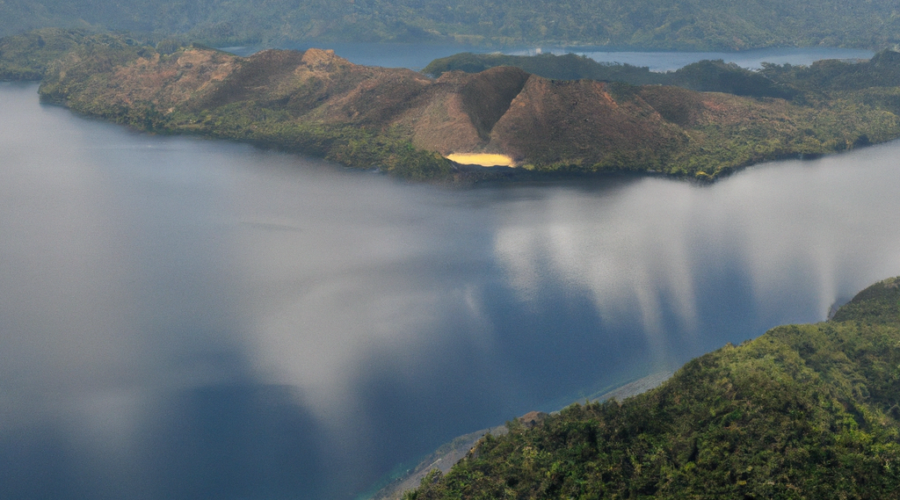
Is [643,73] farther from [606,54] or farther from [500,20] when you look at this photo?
[500,20]

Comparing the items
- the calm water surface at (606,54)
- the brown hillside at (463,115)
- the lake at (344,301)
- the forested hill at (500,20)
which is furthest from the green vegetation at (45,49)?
the lake at (344,301)

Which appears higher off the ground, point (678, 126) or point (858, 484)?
point (678, 126)

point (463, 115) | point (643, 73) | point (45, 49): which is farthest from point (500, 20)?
point (463, 115)

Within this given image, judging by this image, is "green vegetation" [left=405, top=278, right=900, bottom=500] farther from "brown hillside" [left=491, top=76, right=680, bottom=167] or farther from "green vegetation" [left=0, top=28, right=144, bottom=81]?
"green vegetation" [left=0, top=28, right=144, bottom=81]

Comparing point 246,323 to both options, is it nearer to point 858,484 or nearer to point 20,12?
point 858,484

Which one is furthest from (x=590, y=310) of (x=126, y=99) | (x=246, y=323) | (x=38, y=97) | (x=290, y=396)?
(x=38, y=97)
